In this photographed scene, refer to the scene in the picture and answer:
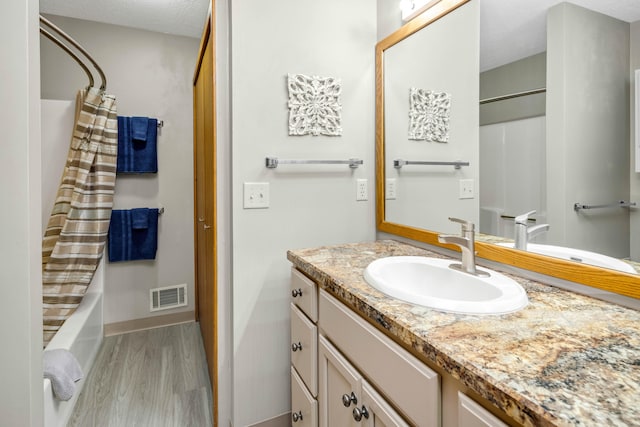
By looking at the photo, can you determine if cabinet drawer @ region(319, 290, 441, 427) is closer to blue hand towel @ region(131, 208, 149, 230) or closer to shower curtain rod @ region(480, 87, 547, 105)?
shower curtain rod @ region(480, 87, 547, 105)

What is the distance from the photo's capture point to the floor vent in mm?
2674

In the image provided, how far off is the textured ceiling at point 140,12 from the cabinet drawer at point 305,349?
84.7 inches

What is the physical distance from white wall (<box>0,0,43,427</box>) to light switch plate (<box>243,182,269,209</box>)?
725 millimetres

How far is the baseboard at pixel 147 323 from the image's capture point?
256 centimetres

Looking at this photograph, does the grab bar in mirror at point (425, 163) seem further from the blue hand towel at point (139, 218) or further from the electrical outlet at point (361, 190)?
the blue hand towel at point (139, 218)

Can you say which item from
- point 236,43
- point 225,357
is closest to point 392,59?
point 236,43

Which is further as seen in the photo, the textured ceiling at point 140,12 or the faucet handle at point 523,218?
the textured ceiling at point 140,12

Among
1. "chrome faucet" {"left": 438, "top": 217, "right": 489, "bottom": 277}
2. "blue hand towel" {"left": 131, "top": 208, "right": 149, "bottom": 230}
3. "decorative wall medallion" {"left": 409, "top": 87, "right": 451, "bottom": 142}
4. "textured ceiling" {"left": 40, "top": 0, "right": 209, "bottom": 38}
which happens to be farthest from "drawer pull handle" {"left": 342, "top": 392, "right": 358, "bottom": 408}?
"textured ceiling" {"left": 40, "top": 0, "right": 209, "bottom": 38}

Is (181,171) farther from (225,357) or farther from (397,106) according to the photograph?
(397,106)

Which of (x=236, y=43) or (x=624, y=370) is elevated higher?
(x=236, y=43)

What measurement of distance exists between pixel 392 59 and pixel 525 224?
1013mm

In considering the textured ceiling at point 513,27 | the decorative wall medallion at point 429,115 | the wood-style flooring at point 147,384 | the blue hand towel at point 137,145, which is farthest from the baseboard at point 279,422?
the blue hand towel at point 137,145

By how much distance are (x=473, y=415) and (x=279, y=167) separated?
47.9 inches

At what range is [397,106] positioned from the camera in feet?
Result: 5.38
